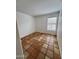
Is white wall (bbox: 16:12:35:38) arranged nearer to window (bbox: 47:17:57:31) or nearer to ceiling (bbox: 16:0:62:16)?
ceiling (bbox: 16:0:62:16)

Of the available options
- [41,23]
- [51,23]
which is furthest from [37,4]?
[41,23]

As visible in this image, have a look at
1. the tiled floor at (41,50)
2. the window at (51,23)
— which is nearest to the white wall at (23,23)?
the tiled floor at (41,50)

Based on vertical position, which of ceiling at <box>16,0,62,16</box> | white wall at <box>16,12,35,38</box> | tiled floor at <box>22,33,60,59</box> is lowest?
tiled floor at <box>22,33,60,59</box>

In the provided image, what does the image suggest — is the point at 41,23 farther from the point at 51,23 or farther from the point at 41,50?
the point at 41,50

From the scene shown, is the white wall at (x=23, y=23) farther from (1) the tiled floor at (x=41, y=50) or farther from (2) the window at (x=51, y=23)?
(2) the window at (x=51, y=23)

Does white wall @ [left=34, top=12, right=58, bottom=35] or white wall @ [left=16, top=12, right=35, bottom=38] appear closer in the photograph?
white wall @ [left=16, top=12, right=35, bottom=38]

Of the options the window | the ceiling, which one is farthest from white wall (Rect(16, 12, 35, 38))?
the window

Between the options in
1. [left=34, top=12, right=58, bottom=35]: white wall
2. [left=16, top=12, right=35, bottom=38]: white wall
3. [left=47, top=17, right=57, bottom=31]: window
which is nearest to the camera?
[left=16, top=12, right=35, bottom=38]: white wall

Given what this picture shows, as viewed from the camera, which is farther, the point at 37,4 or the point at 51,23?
the point at 51,23

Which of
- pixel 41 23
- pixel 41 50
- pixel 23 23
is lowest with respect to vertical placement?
pixel 41 50
